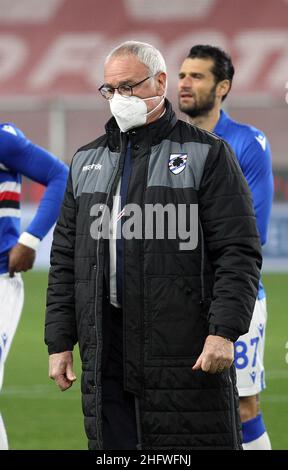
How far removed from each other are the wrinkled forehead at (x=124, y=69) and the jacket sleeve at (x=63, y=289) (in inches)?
17.0

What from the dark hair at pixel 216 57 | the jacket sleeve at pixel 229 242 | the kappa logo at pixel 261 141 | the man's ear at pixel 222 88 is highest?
the dark hair at pixel 216 57

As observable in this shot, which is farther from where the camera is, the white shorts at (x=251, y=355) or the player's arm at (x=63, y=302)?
the white shorts at (x=251, y=355)

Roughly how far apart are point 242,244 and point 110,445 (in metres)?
0.83

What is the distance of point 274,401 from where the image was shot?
8523mm

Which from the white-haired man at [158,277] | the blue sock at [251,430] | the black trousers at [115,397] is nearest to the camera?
the white-haired man at [158,277]

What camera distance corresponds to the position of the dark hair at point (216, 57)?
5.95 meters

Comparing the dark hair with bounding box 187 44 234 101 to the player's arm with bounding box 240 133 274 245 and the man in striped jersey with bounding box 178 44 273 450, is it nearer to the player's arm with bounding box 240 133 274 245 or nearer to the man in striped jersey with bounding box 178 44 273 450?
the man in striped jersey with bounding box 178 44 273 450

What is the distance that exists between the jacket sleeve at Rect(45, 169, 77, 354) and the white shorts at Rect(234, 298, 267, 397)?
1.78 metres

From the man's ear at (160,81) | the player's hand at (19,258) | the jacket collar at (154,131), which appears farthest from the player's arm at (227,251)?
the player's hand at (19,258)

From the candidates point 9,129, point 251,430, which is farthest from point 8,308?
point 251,430

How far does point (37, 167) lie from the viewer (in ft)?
18.3

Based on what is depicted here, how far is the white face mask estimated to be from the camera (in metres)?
3.98

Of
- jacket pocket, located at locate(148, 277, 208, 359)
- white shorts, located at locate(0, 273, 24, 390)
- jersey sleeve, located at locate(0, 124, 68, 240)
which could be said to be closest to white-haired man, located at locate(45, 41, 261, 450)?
jacket pocket, located at locate(148, 277, 208, 359)

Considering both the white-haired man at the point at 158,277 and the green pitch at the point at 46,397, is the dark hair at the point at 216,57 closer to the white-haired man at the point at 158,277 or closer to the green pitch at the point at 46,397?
the white-haired man at the point at 158,277
